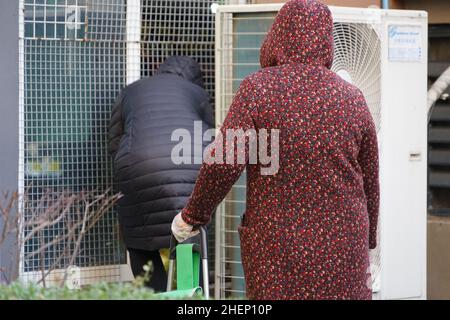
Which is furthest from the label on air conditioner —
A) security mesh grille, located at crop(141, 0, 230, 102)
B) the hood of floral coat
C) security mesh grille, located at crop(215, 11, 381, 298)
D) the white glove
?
the white glove

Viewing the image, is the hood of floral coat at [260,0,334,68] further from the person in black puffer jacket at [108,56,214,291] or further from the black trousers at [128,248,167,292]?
the black trousers at [128,248,167,292]

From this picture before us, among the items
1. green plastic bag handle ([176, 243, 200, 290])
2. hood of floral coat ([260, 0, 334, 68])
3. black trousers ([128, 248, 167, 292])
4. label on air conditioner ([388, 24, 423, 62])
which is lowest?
black trousers ([128, 248, 167, 292])

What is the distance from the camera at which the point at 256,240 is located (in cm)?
432

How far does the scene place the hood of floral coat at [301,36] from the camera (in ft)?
14.3

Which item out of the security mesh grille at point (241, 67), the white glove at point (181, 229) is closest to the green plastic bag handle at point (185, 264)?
the white glove at point (181, 229)

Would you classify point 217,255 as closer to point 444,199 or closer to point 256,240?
point 256,240

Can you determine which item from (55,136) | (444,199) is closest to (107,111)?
(55,136)

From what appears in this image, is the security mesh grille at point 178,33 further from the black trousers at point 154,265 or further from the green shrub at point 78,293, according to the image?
the green shrub at point 78,293

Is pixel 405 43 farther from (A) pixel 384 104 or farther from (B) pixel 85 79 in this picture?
(B) pixel 85 79

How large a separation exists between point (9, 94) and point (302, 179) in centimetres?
287

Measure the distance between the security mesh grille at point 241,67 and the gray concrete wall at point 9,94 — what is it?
1386mm

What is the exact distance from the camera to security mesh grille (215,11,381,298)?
608cm

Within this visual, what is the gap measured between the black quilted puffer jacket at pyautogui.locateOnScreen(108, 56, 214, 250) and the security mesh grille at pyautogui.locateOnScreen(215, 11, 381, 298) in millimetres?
311
